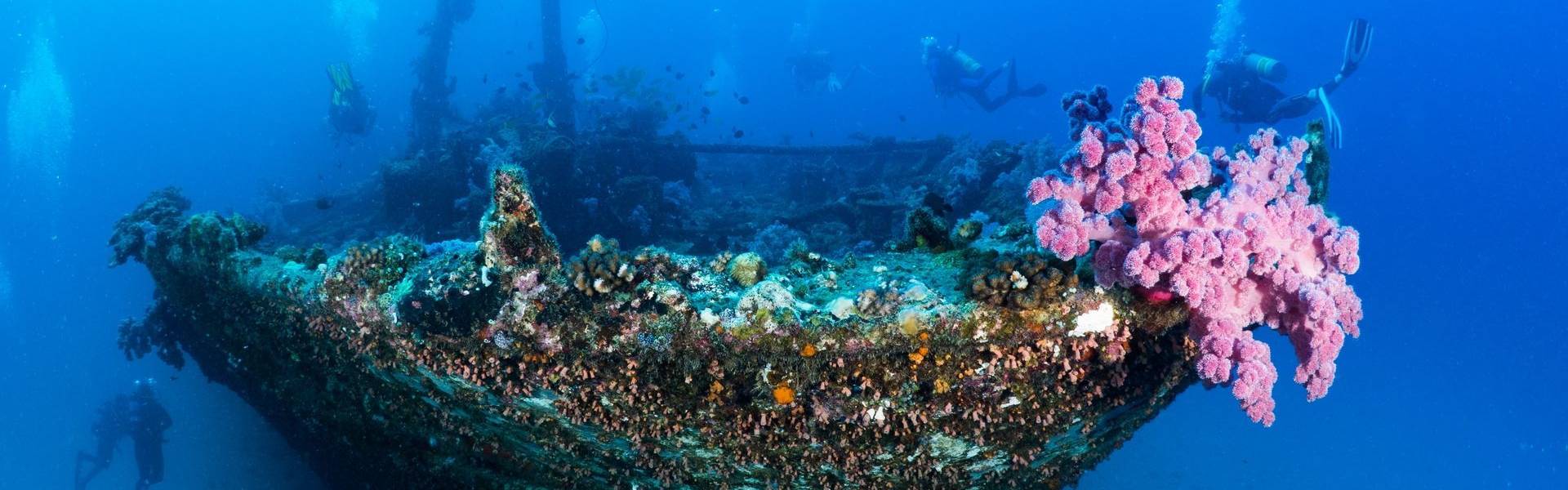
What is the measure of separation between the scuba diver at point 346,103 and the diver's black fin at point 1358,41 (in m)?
25.9

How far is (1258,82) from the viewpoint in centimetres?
1446

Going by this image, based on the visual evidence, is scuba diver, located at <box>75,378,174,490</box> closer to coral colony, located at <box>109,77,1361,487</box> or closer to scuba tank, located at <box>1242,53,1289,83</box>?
coral colony, located at <box>109,77,1361,487</box>

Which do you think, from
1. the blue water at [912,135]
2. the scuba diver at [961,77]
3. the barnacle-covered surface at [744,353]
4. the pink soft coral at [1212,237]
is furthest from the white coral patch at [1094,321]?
the scuba diver at [961,77]

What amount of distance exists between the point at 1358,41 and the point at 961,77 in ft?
38.6

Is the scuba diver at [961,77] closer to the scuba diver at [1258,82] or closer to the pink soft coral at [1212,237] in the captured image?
the scuba diver at [1258,82]

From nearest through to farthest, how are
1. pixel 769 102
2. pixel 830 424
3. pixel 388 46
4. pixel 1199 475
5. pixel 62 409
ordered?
pixel 830 424 < pixel 1199 475 < pixel 62 409 < pixel 769 102 < pixel 388 46

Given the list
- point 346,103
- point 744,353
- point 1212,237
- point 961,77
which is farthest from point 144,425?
point 961,77

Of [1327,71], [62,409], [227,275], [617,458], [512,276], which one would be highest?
→ [1327,71]

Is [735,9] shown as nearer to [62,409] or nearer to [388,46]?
[388,46]

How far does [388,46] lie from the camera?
95.6 m

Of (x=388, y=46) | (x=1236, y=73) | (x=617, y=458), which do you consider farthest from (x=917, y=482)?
(x=388, y=46)

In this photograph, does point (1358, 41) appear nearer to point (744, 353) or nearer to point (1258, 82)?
point (1258, 82)

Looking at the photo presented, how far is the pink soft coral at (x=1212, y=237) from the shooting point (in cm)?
307

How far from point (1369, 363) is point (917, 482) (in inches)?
1486
